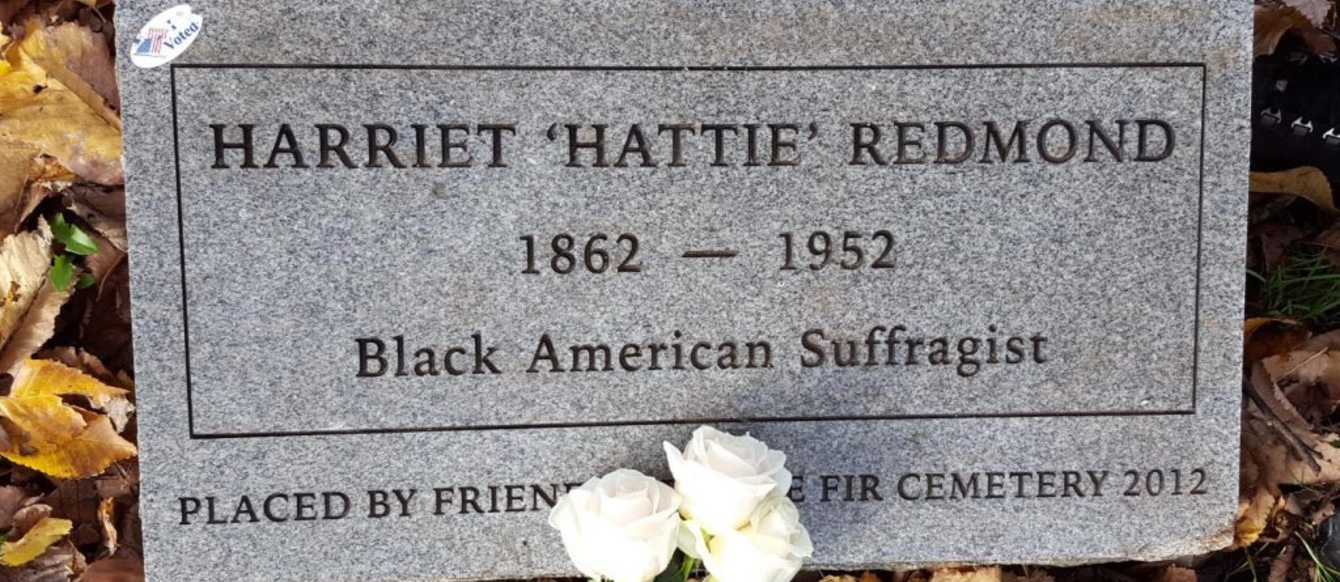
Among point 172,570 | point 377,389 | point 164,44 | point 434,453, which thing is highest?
point 164,44

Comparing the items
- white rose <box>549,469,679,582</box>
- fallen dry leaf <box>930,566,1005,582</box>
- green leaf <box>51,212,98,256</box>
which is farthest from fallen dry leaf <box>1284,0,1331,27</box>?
green leaf <box>51,212,98,256</box>

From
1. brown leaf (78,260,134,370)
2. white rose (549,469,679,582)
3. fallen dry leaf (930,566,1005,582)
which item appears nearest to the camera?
white rose (549,469,679,582)

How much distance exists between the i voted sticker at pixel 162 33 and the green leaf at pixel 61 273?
0.62 m

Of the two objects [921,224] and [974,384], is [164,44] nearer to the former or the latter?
[921,224]

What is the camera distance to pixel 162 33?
1.88 m

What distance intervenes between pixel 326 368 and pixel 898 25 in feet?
4.10

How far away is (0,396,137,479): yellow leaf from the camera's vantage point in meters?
2.23

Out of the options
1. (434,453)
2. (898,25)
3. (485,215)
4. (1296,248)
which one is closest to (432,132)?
(485,215)

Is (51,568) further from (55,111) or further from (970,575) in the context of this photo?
(970,575)

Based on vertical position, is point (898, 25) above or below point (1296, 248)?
above

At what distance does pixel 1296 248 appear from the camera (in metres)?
2.52

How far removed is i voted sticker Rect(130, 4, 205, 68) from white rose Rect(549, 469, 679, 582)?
1.07 metres

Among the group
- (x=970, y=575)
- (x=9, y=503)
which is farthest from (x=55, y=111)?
(x=970, y=575)

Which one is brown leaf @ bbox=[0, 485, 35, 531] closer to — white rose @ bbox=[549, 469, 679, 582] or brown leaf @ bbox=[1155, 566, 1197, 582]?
white rose @ bbox=[549, 469, 679, 582]
